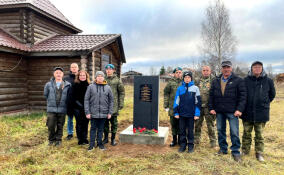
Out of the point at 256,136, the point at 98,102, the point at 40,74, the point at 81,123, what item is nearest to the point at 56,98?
the point at 81,123

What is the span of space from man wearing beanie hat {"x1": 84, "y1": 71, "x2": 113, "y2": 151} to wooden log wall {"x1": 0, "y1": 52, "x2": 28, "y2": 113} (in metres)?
5.90

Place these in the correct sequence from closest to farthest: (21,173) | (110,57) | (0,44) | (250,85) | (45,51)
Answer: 1. (21,173)
2. (250,85)
3. (0,44)
4. (45,51)
5. (110,57)

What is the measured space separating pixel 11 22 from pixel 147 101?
8444 millimetres

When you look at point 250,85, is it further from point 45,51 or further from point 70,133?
point 45,51

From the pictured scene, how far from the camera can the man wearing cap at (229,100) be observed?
149 inches

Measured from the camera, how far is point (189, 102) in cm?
412

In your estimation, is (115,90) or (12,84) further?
(12,84)

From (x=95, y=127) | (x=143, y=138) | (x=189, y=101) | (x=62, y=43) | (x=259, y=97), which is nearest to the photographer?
(x=259, y=97)

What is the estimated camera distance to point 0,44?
22.9 feet

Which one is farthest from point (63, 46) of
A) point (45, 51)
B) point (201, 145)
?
point (201, 145)

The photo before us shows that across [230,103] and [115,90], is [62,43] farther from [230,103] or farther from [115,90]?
[230,103]

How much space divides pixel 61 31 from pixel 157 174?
10.6 metres

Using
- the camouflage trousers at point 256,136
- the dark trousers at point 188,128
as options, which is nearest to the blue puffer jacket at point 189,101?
the dark trousers at point 188,128

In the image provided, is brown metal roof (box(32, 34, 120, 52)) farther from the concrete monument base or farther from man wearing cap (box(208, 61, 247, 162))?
man wearing cap (box(208, 61, 247, 162))
